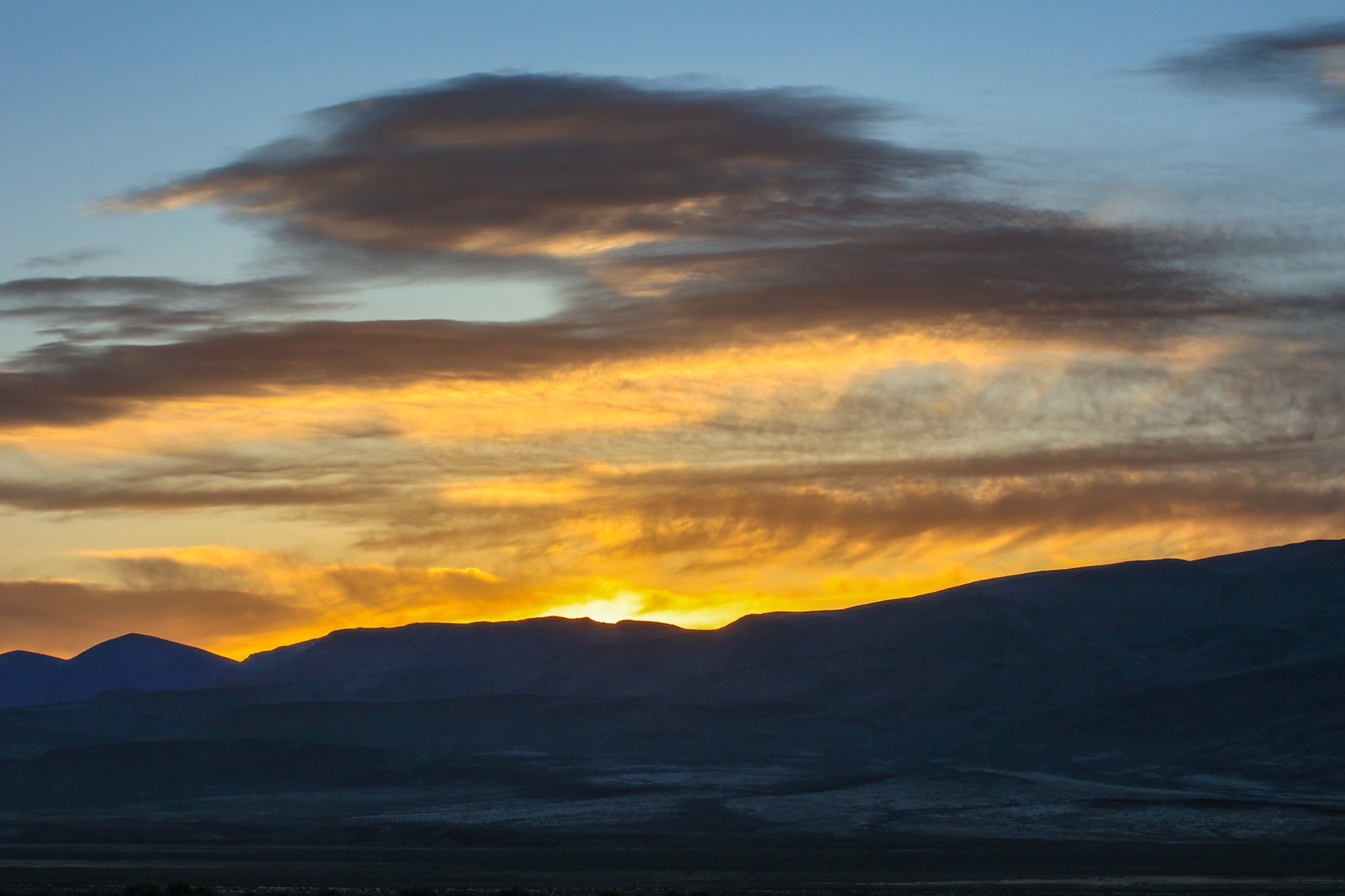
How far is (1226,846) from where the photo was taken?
8900 cm

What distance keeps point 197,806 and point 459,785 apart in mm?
24695

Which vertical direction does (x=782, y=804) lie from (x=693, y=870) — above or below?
above

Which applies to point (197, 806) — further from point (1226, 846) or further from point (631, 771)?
point (1226, 846)

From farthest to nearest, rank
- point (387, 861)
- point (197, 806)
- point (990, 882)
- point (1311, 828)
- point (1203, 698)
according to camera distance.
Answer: point (1203, 698) < point (197, 806) < point (1311, 828) < point (387, 861) < point (990, 882)

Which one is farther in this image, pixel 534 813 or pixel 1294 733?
pixel 1294 733

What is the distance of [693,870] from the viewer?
73.5 meters

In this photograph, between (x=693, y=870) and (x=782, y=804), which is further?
(x=782, y=804)

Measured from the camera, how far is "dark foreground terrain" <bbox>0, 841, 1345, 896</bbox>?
2400 inches

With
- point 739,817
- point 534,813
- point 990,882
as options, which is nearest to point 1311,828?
point 739,817

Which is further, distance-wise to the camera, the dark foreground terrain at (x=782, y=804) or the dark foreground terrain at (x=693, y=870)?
the dark foreground terrain at (x=782, y=804)

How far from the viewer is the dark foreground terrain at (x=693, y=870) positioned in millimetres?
60969

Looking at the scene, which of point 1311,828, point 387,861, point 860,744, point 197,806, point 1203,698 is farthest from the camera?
point 860,744

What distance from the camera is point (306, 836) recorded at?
10894 centimetres

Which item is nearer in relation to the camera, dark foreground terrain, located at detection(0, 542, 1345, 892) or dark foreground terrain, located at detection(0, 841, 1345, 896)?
dark foreground terrain, located at detection(0, 841, 1345, 896)
